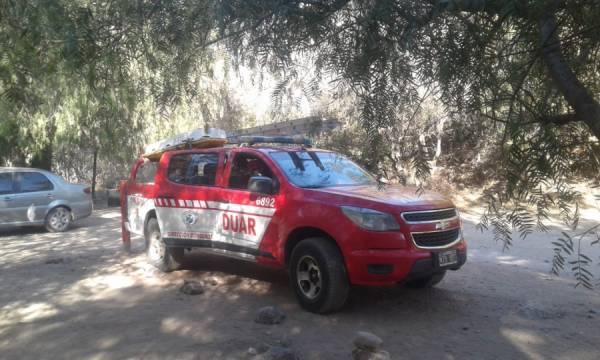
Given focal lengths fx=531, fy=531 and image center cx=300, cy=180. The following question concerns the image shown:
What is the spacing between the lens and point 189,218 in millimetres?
7336

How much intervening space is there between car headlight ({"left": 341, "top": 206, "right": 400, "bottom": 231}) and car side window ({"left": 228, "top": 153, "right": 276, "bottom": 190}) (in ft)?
5.12

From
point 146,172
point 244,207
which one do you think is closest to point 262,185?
point 244,207

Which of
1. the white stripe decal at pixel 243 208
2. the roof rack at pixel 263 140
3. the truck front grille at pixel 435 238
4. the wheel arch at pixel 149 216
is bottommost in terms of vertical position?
the truck front grille at pixel 435 238

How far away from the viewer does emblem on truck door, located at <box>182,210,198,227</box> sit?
7254mm

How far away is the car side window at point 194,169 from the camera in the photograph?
724cm

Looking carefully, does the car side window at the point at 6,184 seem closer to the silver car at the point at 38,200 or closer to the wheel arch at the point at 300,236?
the silver car at the point at 38,200

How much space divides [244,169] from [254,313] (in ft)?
6.18

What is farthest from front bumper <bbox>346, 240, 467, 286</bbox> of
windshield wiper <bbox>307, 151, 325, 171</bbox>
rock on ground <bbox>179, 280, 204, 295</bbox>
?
rock on ground <bbox>179, 280, 204, 295</bbox>

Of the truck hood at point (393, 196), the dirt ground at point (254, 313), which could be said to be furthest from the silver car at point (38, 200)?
the truck hood at point (393, 196)

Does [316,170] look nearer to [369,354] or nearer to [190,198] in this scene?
[190,198]

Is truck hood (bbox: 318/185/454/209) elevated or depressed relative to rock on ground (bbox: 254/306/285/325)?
elevated

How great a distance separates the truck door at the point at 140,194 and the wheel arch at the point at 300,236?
9.76ft

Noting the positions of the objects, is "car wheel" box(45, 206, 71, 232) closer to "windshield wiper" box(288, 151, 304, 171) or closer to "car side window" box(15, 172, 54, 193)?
"car side window" box(15, 172, 54, 193)

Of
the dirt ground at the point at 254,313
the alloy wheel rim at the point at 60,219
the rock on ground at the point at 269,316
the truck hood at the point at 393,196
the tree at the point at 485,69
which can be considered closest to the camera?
the tree at the point at 485,69
